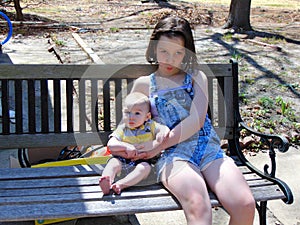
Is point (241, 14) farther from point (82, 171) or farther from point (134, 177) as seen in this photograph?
point (134, 177)

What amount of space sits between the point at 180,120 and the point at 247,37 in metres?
9.33

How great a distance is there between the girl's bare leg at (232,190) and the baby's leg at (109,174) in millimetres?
506

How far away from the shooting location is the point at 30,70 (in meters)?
3.46

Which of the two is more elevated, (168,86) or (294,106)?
(168,86)

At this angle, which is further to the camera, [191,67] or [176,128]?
[191,67]

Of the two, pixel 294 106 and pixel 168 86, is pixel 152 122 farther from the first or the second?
pixel 294 106

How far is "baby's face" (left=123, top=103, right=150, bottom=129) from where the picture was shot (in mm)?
3061

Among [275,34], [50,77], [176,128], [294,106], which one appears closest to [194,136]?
[176,128]

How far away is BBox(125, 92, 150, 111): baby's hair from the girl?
71mm

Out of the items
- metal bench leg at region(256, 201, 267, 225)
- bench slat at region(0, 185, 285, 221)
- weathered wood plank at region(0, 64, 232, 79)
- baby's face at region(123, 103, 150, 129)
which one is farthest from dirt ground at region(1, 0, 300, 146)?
bench slat at region(0, 185, 285, 221)

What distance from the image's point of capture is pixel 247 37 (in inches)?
476

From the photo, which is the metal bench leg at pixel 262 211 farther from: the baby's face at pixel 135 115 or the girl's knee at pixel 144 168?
the baby's face at pixel 135 115

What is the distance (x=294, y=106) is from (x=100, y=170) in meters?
3.59

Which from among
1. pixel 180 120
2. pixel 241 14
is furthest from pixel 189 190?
pixel 241 14
